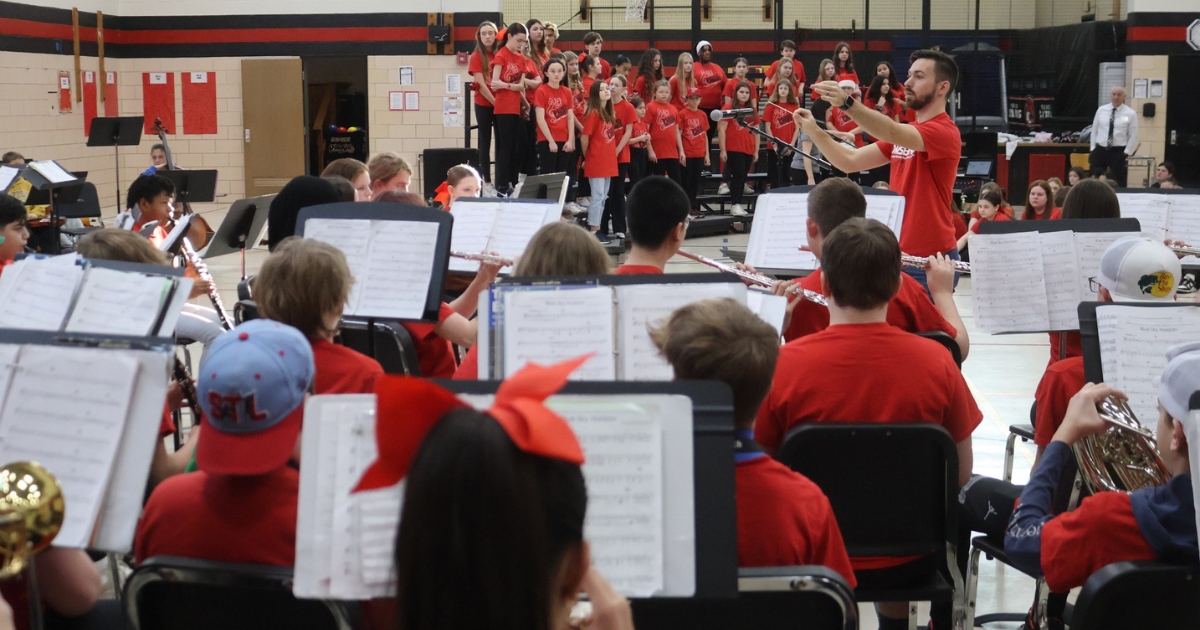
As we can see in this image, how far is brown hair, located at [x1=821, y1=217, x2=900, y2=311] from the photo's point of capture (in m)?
2.70

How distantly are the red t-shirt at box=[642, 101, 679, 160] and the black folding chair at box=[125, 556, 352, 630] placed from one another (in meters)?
10.5

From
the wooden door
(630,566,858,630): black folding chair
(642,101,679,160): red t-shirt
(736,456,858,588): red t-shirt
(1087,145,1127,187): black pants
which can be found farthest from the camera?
the wooden door

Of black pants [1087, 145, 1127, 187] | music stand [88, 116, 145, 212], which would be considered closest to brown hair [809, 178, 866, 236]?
music stand [88, 116, 145, 212]

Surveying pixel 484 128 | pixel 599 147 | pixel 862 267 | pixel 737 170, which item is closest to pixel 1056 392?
pixel 862 267

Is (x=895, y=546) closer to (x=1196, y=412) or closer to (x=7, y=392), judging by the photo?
(x=1196, y=412)

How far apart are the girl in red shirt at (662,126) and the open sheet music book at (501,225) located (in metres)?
7.60

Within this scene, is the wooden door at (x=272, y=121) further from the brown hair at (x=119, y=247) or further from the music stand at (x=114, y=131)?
the brown hair at (x=119, y=247)

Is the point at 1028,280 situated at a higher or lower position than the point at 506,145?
lower

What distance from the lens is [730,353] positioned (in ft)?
6.63

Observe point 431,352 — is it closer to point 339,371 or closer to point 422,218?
point 422,218

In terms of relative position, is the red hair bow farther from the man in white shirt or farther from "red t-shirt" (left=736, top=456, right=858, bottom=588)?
the man in white shirt

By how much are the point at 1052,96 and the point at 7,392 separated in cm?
1763

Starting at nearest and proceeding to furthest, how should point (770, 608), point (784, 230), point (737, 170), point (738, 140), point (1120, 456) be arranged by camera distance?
1. point (770, 608)
2. point (1120, 456)
3. point (784, 230)
4. point (738, 140)
5. point (737, 170)

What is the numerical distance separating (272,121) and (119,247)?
42.1ft
